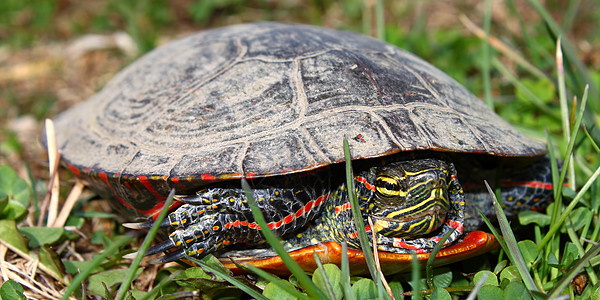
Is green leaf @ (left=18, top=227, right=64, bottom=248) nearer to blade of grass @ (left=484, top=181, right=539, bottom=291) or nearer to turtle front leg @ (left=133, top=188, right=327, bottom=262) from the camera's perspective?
turtle front leg @ (left=133, top=188, right=327, bottom=262)

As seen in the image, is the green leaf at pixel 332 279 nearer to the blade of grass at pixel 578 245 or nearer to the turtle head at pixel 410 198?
the turtle head at pixel 410 198

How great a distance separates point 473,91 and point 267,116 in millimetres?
2081

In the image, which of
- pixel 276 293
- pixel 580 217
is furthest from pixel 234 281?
pixel 580 217

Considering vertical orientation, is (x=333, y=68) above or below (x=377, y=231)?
above

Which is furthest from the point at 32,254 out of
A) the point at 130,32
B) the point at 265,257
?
the point at 130,32

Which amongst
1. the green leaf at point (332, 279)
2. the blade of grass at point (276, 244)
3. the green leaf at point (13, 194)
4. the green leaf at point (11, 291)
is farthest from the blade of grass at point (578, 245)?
the green leaf at point (13, 194)

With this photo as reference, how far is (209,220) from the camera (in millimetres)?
1812

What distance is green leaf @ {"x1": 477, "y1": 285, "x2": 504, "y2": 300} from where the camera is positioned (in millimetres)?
1594

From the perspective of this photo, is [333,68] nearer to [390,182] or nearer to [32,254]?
[390,182]

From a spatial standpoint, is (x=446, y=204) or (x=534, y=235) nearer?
(x=446, y=204)

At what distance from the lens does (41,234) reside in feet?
7.04

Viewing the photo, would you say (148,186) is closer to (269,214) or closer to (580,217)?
(269,214)

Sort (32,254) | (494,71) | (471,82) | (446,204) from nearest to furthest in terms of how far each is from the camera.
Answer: (446,204) < (32,254) < (471,82) < (494,71)

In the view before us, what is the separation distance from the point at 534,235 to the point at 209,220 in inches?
63.1
